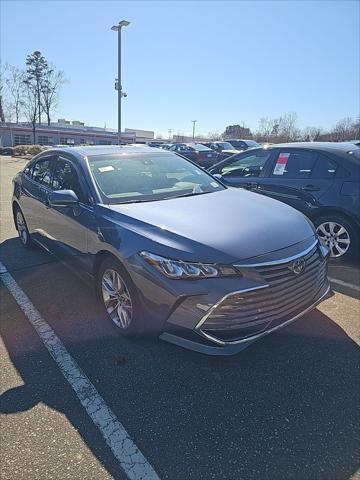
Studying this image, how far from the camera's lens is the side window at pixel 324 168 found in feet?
16.0

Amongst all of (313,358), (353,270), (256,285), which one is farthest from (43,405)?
(353,270)

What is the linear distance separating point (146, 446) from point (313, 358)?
4.97ft

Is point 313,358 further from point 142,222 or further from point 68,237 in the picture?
point 68,237

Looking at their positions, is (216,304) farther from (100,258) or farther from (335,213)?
(335,213)

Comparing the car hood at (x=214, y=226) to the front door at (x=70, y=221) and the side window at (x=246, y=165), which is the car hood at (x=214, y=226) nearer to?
the front door at (x=70, y=221)

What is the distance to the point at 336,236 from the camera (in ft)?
16.1

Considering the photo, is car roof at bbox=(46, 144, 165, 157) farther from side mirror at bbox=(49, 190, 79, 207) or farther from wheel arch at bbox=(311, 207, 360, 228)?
wheel arch at bbox=(311, 207, 360, 228)

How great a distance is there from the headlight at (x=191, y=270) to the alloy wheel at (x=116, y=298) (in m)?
0.56

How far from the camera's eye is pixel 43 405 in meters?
2.41

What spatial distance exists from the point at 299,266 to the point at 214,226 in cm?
71

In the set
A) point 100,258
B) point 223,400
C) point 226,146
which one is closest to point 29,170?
point 100,258

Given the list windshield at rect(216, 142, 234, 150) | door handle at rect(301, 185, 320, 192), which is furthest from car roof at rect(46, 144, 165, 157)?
windshield at rect(216, 142, 234, 150)

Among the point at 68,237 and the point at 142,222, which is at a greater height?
the point at 142,222

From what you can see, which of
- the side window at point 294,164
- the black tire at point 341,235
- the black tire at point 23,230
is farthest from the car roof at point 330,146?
the black tire at point 23,230
